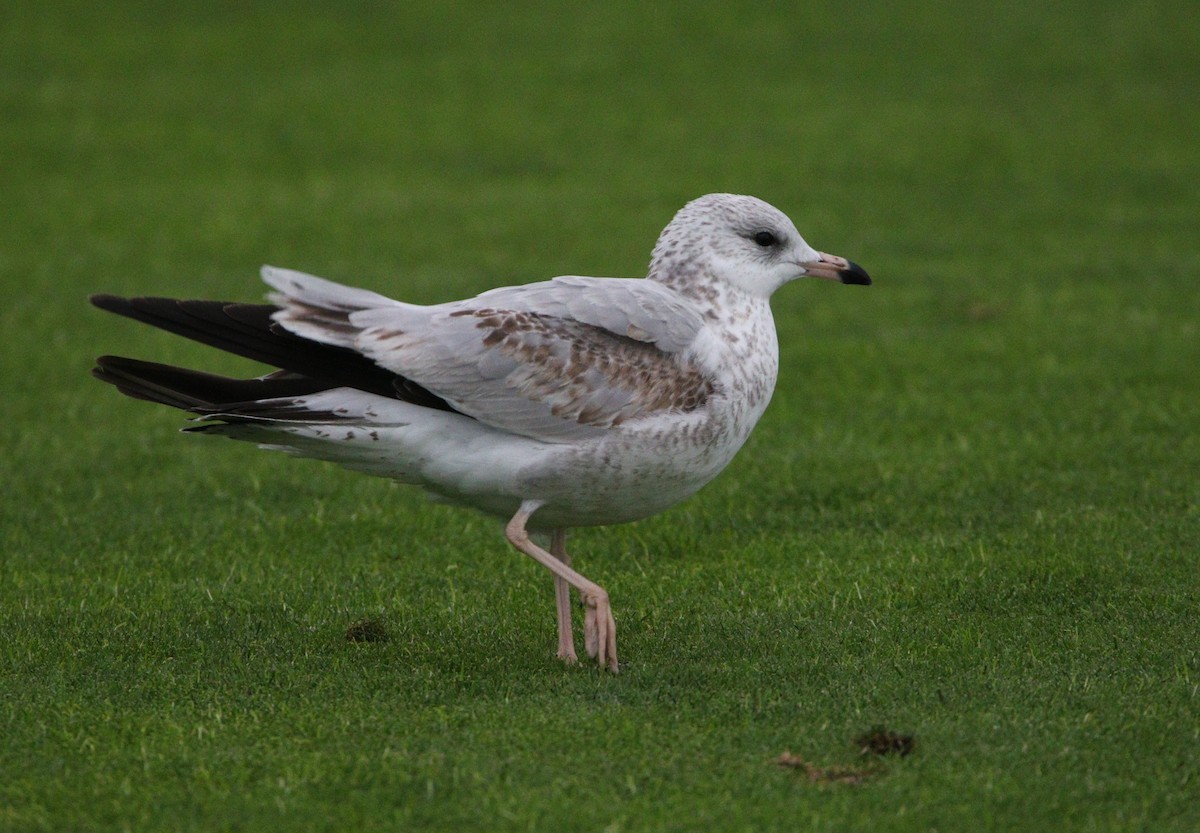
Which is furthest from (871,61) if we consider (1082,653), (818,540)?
(1082,653)

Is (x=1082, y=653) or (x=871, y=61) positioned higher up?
(x=871, y=61)

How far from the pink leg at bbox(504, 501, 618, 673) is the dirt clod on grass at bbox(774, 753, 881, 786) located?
3.57ft

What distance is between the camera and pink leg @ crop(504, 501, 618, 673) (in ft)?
20.4

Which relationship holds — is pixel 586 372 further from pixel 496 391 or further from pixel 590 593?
pixel 590 593

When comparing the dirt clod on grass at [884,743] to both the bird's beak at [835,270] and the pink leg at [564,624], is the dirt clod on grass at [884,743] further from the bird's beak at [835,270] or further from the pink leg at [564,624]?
the bird's beak at [835,270]

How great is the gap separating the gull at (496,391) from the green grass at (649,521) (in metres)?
0.77

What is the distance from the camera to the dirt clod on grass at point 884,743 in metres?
5.36

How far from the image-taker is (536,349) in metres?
6.23

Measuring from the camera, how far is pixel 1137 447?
9.48m

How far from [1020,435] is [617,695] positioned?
486 cm

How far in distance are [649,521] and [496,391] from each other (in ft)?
8.93

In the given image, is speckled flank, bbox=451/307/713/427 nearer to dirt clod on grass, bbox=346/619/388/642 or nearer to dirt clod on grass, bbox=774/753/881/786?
dirt clod on grass, bbox=346/619/388/642

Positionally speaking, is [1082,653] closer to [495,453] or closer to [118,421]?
[495,453]

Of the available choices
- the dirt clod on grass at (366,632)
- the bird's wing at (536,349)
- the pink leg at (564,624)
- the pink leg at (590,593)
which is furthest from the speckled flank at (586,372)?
the dirt clod on grass at (366,632)
